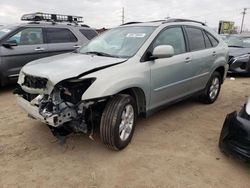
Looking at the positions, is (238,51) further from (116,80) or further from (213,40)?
(116,80)

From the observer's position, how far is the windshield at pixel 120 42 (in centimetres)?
360

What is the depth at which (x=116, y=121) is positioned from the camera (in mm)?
3023

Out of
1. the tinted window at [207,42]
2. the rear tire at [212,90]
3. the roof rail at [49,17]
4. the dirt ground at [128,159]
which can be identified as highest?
the roof rail at [49,17]

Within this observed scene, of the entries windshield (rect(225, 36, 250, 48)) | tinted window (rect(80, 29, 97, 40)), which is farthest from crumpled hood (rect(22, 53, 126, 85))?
windshield (rect(225, 36, 250, 48))

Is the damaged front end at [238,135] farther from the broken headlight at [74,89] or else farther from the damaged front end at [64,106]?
the broken headlight at [74,89]

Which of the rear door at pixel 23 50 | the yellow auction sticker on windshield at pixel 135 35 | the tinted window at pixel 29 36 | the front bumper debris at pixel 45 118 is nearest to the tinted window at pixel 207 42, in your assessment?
the yellow auction sticker on windshield at pixel 135 35

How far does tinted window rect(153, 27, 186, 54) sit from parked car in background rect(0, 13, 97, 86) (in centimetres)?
375

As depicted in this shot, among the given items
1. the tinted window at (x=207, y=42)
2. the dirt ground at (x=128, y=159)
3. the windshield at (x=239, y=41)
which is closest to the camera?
the dirt ground at (x=128, y=159)

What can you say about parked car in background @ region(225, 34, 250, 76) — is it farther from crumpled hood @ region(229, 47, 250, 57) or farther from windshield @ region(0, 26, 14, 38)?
windshield @ region(0, 26, 14, 38)

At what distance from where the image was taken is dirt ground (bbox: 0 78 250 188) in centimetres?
272

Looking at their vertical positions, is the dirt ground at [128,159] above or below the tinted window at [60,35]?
below

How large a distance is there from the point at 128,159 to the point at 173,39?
2.12 metres

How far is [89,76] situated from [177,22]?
2.21 m

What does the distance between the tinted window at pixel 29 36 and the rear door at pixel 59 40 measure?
0.21 m
